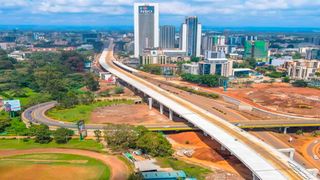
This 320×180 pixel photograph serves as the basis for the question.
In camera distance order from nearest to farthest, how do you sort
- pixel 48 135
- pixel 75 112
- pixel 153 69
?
1. pixel 48 135
2. pixel 75 112
3. pixel 153 69

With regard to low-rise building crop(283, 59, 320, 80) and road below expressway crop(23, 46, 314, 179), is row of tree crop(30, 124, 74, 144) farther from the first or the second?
low-rise building crop(283, 59, 320, 80)

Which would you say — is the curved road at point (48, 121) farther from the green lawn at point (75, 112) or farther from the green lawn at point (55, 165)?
the green lawn at point (55, 165)

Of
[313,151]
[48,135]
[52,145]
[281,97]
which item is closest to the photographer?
[52,145]

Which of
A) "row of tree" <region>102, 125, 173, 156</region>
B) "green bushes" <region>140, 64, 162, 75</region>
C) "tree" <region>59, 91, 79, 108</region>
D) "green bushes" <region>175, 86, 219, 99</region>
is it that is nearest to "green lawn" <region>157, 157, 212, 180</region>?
"row of tree" <region>102, 125, 173, 156</region>

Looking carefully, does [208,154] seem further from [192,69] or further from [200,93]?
[192,69]

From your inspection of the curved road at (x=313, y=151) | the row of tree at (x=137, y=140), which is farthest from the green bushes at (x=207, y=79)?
the row of tree at (x=137, y=140)

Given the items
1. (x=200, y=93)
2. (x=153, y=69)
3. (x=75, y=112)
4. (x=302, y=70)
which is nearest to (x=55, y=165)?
(x=75, y=112)

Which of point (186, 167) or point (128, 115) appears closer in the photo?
point (186, 167)
